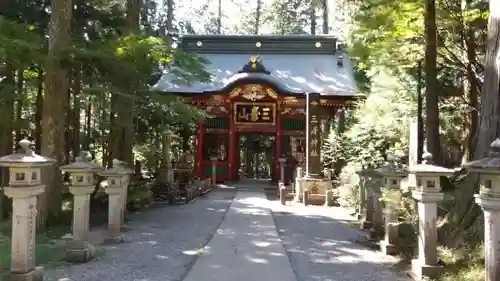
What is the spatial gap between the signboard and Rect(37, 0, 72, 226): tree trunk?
10.8 metres

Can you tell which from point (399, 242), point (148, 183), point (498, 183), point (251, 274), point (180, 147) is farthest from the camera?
point (180, 147)

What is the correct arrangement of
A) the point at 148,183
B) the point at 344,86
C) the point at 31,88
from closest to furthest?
the point at 31,88 → the point at 148,183 → the point at 344,86

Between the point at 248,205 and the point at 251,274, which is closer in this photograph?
the point at 251,274

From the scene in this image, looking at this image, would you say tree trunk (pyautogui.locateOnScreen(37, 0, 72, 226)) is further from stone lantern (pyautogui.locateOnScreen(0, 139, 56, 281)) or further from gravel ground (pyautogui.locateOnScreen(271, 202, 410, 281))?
gravel ground (pyautogui.locateOnScreen(271, 202, 410, 281))

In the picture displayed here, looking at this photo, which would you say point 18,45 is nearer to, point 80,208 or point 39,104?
point 80,208

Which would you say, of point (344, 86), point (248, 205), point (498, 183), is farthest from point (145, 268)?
point (344, 86)

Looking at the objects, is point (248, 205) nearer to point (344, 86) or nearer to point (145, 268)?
point (145, 268)

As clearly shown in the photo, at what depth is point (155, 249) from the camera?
7191mm

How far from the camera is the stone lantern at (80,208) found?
627cm

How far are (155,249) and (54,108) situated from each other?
150 inches

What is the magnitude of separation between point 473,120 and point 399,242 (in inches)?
171

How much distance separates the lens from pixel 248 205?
1293 cm

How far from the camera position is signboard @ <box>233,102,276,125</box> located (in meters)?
19.5

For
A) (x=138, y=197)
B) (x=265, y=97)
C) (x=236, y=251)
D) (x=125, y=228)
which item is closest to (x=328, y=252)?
(x=236, y=251)
